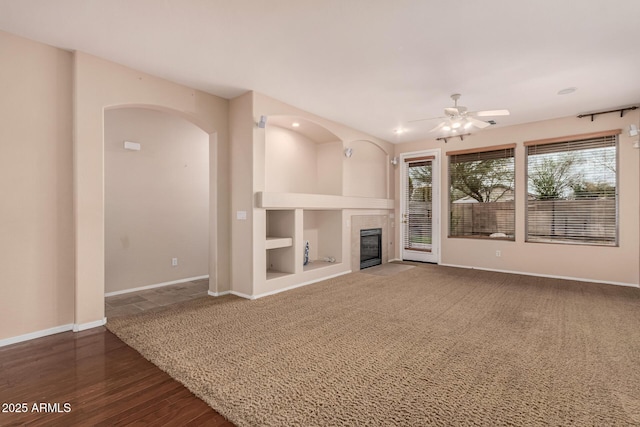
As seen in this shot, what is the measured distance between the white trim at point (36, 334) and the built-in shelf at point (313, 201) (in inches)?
95.7

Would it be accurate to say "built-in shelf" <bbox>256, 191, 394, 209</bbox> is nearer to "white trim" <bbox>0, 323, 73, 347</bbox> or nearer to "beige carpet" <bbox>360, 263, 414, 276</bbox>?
"beige carpet" <bbox>360, 263, 414, 276</bbox>

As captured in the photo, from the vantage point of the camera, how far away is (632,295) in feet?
14.3

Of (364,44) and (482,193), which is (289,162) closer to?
(364,44)

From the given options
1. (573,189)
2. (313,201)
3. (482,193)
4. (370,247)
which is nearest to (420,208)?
(482,193)

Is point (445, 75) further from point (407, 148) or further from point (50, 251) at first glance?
point (50, 251)

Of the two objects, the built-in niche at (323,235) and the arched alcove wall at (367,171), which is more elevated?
the arched alcove wall at (367,171)

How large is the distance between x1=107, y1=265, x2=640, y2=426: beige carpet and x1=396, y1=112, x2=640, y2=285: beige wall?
83 centimetres

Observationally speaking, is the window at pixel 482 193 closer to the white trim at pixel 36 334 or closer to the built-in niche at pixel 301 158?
the built-in niche at pixel 301 158

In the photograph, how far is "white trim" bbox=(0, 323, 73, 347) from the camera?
110 inches

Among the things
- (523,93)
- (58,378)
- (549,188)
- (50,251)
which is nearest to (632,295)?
(549,188)

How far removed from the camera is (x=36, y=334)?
2955 millimetres

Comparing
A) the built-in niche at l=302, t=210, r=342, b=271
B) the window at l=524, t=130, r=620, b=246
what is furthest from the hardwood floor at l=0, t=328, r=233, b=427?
the window at l=524, t=130, r=620, b=246

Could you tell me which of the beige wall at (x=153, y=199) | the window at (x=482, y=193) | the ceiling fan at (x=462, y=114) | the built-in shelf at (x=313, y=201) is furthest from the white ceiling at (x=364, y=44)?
the window at (x=482, y=193)

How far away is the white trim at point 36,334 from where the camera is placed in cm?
280
